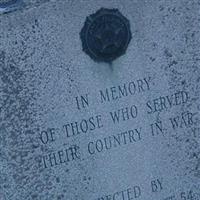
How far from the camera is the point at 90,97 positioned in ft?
8.83

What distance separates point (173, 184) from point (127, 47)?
82 cm

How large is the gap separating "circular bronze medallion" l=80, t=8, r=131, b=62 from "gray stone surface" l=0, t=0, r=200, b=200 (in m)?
0.03

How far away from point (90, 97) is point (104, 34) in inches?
13.1

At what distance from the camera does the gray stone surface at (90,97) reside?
257 cm

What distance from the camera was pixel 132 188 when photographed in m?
2.85

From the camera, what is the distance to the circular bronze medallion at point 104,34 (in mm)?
2615

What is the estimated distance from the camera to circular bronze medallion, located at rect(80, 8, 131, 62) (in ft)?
8.58

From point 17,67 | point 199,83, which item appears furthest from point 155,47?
point 17,67

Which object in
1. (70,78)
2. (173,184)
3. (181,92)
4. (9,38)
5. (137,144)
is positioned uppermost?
(9,38)

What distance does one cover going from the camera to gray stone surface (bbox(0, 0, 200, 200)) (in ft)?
8.42

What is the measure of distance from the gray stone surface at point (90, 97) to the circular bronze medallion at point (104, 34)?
0.11 feet

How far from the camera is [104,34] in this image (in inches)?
104

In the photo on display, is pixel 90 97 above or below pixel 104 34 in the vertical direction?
below

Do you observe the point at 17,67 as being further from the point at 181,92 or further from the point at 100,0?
the point at 181,92
